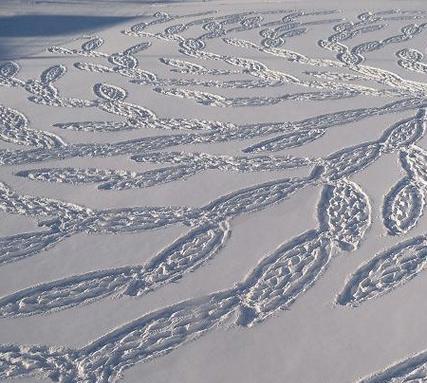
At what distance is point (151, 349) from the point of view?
2090mm

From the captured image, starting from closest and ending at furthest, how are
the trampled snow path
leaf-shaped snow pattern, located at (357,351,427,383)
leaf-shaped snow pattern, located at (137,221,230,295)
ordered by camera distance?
leaf-shaped snow pattern, located at (357,351,427,383) < the trampled snow path < leaf-shaped snow pattern, located at (137,221,230,295)

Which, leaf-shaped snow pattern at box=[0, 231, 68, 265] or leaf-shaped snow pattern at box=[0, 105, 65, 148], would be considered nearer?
leaf-shaped snow pattern at box=[0, 231, 68, 265]

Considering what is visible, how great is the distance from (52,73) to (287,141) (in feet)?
5.62

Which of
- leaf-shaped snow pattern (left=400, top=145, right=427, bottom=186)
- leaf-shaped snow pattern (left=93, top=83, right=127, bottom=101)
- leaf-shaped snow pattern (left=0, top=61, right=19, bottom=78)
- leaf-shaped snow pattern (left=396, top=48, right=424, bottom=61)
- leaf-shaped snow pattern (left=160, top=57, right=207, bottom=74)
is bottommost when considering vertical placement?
leaf-shaped snow pattern (left=400, top=145, right=427, bottom=186)

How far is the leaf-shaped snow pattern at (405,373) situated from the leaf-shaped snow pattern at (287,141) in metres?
1.45

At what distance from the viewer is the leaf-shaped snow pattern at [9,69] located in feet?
14.1

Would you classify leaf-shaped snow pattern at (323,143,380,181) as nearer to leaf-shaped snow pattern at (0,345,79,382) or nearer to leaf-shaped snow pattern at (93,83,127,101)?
leaf-shaped snow pattern at (93,83,127,101)

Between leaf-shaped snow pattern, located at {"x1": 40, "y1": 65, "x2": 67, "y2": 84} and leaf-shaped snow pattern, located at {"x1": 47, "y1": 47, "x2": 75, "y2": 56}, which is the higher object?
leaf-shaped snow pattern, located at {"x1": 47, "y1": 47, "x2": 75, "y2": 56}

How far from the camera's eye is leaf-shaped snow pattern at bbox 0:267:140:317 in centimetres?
228

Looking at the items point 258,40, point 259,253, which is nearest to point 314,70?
point 258,40

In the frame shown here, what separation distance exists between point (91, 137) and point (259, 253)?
50.0 inches

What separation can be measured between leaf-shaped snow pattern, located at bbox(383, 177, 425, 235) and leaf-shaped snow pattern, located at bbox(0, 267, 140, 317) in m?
0.98

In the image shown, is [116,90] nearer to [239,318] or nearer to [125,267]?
[125,267]

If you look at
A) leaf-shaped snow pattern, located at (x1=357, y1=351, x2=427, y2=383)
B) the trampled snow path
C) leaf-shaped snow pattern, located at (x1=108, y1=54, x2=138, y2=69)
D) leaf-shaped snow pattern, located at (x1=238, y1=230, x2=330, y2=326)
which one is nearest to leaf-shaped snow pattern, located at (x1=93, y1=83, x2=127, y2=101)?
the trampled snow path
